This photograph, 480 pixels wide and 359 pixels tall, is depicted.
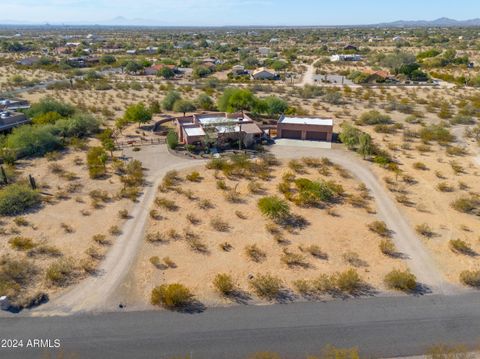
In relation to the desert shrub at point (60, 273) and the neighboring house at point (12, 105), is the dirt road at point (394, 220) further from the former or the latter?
the neighboring house at point (12, 105)

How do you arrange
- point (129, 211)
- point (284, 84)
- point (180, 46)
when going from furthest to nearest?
point (180, 46) < point (284, 84) < point (129, 211)

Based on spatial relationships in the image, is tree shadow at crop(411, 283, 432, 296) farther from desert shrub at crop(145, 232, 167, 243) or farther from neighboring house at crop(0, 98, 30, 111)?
neighboring house at crop(0, 98, 30, 111)

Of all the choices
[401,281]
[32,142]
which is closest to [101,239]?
[401,281]

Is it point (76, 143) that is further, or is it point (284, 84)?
point (284, 84)

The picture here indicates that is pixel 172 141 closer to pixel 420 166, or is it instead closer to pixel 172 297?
pixel 172 297

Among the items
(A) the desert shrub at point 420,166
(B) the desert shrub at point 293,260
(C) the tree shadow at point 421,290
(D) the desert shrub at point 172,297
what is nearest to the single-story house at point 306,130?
(A) the desert shrub at point 420,166

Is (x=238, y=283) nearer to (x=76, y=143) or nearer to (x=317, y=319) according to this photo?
(x=317, y=319)

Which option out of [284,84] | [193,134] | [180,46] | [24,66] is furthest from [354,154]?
[180,46]
